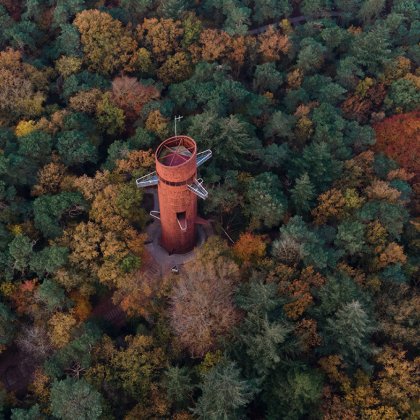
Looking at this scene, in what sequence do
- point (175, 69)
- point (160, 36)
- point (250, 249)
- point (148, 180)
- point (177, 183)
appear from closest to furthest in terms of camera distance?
point (177, 183)
point (250, 249)
point (148, 180)
point (160, 36)
point (175, 69)

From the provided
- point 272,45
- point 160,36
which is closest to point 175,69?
point 160,36

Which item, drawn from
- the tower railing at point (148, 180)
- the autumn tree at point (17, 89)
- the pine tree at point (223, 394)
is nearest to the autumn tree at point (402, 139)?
the tower railing at point (148, 180)

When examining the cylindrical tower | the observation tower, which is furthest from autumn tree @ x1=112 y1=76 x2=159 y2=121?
the cylindrical tower

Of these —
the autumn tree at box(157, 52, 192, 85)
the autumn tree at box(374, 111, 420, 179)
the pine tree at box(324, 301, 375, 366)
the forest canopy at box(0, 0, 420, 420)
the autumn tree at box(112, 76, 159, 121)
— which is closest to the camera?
the pine tree at box(324, 301, 375, 366)

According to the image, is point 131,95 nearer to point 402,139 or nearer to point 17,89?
point 17,89

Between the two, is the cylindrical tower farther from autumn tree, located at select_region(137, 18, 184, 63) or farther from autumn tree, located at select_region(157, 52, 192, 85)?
autumn tree, located at select_region(137, 18, 184, 63)

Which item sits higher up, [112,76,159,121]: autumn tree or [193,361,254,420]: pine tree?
[112,76,159,121]: autumn tree

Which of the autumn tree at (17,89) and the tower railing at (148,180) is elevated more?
the autumn tree at (17,89)

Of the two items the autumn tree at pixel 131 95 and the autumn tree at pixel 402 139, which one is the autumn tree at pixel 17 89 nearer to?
the autumn tree at pixel 131 95

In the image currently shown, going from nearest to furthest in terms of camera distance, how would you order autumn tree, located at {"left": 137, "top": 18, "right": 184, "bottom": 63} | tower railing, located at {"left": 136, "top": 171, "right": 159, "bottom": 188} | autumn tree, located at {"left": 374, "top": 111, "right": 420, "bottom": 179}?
1. tower railing, located at {"left": 136, "top": 171, "right": 159, "bottom": 188}
2. autumn tree, located at {"left": 374, "top": 111, "right": 420, "bottom": 179}
3. autumn tree, located at {"left": 137, "top": 18, "right": 184, "bottom": 63}
